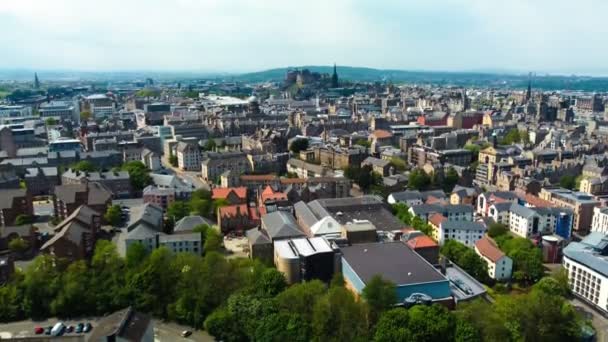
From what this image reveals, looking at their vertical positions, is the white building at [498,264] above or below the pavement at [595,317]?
above

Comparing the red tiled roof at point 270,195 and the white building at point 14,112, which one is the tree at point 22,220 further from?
the white building at point 14,112

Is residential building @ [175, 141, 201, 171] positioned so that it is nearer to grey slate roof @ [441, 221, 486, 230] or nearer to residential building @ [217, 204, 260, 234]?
residential building @ [217, 204, 260, 234]

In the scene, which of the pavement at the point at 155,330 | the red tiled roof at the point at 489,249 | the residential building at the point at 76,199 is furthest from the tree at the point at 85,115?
the red tiled roof at the point at 489,249

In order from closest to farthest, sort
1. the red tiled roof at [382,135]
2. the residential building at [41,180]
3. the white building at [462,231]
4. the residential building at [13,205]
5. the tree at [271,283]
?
the tree at [271,283]
the white building at [462,231]
the residential building at [13,205]
the residential building at [41,180]
the red tiled roof at [382,135]

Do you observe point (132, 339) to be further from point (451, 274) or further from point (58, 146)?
point (58, 146)

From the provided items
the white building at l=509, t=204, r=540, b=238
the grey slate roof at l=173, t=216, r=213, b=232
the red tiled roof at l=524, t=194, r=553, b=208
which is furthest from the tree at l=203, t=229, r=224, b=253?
the red tiled roof at l=524, t=194, r=553, b=208

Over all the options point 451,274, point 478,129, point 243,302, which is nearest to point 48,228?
point 243,302
